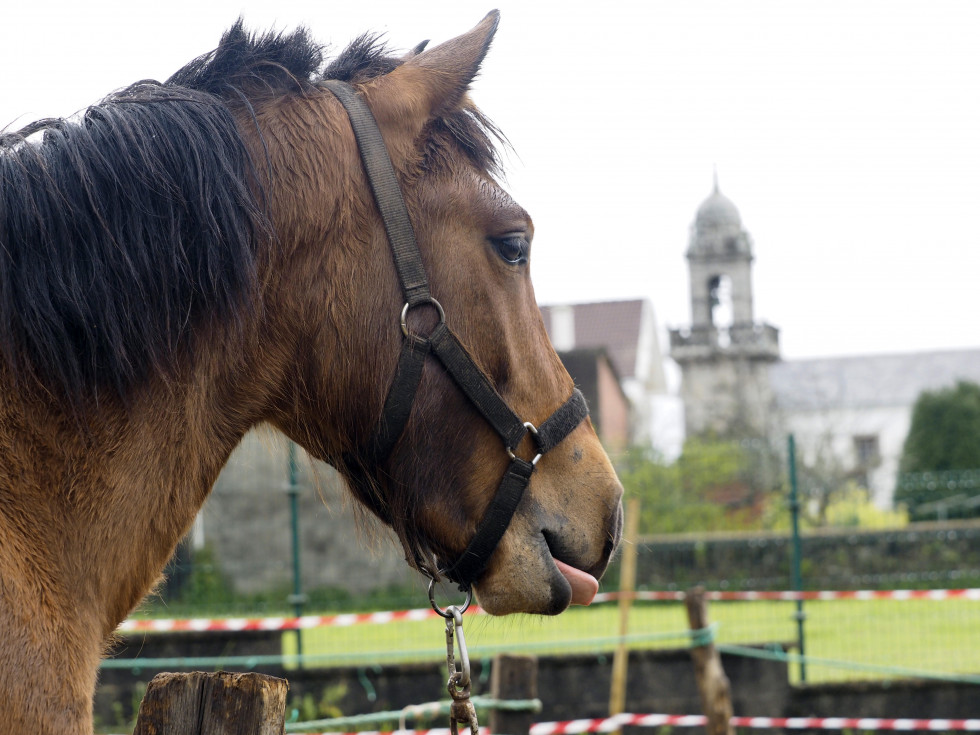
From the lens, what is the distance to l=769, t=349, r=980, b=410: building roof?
50.2 meters

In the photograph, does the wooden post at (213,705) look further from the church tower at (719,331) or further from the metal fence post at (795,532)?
the church tower at (719,331)

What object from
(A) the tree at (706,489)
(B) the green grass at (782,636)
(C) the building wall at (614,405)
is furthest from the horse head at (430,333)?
(C) the building wall at (614,405)

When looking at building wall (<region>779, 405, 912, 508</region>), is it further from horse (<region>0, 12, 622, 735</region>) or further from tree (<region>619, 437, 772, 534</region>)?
horse (<region>0, 12, 622, 735</region>)

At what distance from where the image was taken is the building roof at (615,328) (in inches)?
1665

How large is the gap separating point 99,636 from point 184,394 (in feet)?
1.33

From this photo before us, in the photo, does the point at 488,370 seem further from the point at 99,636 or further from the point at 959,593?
the point at 959,593

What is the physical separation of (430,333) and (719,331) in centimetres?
4527

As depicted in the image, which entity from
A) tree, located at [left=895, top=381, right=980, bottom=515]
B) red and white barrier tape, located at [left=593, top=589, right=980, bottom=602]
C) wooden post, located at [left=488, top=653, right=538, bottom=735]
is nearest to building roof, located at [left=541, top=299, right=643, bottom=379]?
tree, located at [left=895, top=381, right=980, bottom=515]

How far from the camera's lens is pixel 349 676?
7.36 metres

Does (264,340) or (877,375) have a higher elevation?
(877,375)

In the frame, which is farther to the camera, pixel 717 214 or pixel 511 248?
pixel 717 214

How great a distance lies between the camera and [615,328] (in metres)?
44.3

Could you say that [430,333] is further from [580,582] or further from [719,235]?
[719,235]

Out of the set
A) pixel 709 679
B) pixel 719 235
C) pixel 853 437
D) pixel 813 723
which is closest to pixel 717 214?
pixel 719 235
